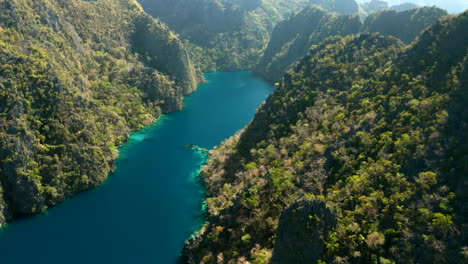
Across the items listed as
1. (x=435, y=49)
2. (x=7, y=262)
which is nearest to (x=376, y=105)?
(x=435, y=49)

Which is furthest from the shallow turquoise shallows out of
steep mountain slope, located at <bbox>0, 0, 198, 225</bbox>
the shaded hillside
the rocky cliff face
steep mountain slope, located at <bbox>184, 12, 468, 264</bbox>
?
the shaded hillside

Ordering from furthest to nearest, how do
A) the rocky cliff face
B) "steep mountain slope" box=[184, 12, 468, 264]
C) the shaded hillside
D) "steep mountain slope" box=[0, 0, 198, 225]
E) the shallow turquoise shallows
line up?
the shaded hillside, "steep mountain slope" box=[0, 0, 198, 225], the shallow turquoise shallows, the rocky cliff face, "steep mountain slope" box=[184, 12, 468, 264]

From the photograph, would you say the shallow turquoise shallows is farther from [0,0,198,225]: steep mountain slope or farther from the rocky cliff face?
the rocky cliff face

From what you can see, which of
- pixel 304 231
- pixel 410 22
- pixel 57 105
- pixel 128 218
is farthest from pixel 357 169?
pixel 410 22

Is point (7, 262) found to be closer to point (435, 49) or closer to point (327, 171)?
point (327, 171)

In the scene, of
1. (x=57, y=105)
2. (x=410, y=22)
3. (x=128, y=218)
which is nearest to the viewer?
(x=128, y=218)

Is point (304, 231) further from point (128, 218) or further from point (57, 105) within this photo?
point (57, 105)

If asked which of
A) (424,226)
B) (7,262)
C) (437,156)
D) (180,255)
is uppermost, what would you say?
(437,156)
